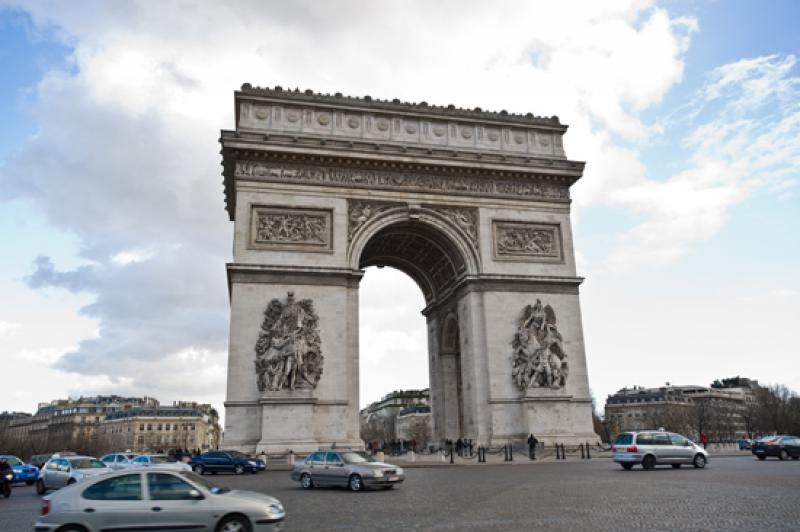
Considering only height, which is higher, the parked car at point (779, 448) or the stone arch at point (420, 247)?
the stone arch at point (420, 247)

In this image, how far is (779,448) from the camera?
27.5 meters

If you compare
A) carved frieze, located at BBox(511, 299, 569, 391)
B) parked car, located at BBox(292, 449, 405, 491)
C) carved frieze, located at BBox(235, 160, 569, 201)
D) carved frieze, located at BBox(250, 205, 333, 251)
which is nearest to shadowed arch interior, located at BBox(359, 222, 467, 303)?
carved frieze, located at BBox(235, 160, 569, 201)

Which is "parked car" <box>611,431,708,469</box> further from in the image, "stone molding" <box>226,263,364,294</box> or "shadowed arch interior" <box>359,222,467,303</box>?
"stone molding" <box>226,263,364,294</box>

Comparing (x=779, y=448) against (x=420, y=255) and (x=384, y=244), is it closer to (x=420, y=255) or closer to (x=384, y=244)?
(x=420, y=255)

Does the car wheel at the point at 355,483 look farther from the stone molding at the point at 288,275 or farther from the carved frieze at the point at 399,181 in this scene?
the carved frieze at the point at 399,181

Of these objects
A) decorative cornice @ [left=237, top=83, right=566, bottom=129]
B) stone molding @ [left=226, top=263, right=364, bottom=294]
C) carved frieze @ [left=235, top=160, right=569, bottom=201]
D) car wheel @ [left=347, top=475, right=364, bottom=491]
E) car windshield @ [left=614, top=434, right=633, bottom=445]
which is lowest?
car wheel @ [left=347, top=475, right=364, bottom=491]

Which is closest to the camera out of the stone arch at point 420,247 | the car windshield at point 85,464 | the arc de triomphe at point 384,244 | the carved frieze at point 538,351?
the car windshield at point 85,464

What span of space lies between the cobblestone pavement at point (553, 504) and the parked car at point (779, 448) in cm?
1001

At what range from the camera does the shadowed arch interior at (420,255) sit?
32.8m

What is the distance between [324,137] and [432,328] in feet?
44.2

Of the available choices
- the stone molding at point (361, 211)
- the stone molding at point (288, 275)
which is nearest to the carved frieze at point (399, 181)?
the stone molding at point (361, 211)

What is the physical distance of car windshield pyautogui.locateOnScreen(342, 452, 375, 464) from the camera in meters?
17.2

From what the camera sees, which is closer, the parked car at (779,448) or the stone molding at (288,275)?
the parked car at (779,448)

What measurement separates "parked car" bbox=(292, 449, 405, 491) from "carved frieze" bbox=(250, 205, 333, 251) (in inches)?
536
